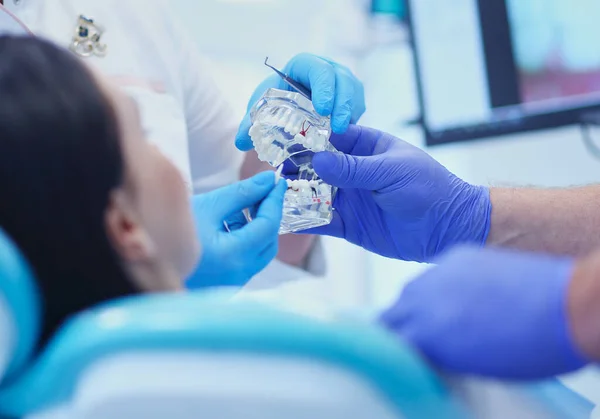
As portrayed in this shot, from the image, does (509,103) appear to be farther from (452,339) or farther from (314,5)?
(452,339)

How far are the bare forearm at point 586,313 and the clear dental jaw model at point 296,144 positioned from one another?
0.60 meters

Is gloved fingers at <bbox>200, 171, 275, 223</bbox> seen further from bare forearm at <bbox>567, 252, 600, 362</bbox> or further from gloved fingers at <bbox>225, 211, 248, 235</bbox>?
bare forearm at <bbox>567, 252, 600, 362</bbox>

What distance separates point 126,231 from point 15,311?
17 cm

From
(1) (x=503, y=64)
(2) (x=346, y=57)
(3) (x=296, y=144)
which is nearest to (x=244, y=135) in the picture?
(3) (x=296, y=144)

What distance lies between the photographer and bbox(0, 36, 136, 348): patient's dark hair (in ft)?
1.89

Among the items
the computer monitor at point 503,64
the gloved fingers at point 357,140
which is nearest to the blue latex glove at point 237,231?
the gloved fingers at point 357,140

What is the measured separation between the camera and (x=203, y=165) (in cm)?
165

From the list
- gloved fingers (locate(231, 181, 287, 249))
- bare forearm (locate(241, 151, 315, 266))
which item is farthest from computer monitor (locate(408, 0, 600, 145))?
gloved fingers (locate(231, 181, 287, 249))

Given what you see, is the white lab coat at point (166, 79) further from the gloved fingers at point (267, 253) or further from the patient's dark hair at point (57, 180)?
the patient's dark hair at point (57, 180)

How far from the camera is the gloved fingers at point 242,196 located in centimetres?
94

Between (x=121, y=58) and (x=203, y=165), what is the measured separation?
0.33 metres

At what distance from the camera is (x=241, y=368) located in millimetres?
431

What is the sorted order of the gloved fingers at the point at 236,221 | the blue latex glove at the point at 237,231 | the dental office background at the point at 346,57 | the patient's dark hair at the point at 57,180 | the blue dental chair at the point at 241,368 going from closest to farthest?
the blue dental chair at the point at 241,368
the patient's dark hair at the point at 57,180
the blue latex glove at the point at 237,231
the gloved fingers at the point at 236,221
the dental office background at the point at 346,57

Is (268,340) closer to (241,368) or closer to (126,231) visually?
(241,368)
